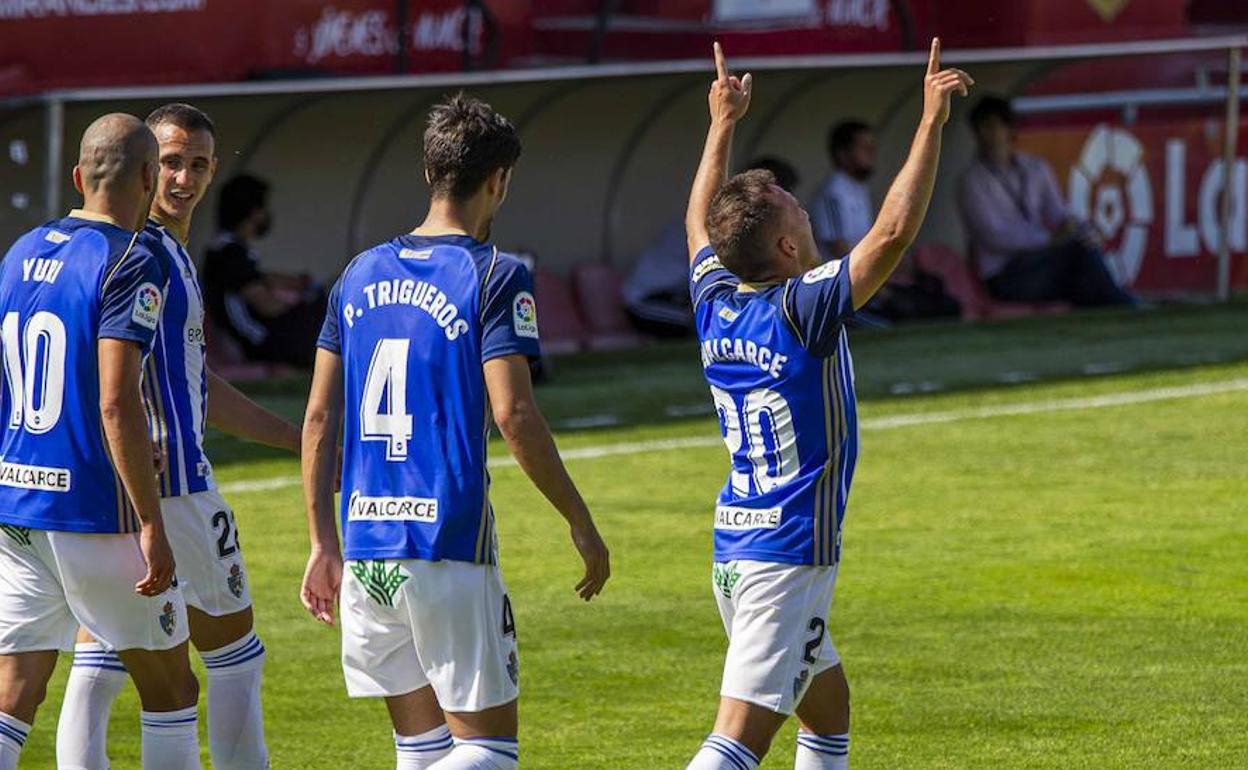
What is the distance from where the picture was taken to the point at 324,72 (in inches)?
683

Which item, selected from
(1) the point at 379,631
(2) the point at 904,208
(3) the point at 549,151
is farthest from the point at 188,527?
(3) the point at 549,151

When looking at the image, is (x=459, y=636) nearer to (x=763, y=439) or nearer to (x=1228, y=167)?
(x=763, y=439)

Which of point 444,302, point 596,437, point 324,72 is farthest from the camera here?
point 324,72

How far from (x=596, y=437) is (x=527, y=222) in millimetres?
5748

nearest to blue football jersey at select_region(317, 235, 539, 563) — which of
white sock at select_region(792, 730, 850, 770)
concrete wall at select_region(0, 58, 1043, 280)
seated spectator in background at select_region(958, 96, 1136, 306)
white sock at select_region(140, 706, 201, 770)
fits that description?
white sock at select_region(140, 706, 201, 770)

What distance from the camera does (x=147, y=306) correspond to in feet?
18.7

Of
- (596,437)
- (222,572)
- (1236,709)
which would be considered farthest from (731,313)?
(596,437)

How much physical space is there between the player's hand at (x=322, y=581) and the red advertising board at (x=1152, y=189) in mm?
16434

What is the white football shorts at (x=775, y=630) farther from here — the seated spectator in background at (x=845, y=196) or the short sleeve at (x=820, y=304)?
the seated spectator in background at (x=845, y=196)

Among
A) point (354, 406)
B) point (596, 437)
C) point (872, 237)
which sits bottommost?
point (596, 437)

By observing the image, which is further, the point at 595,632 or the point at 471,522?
the point at 595,632

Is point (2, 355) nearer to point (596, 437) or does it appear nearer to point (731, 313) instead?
point (731, 313)

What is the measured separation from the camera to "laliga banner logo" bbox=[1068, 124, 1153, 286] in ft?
69.8

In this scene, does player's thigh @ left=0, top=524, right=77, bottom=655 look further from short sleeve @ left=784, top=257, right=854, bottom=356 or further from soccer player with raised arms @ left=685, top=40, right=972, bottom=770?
short sleeve @ left=784, top=257, right=854, bottom=356
